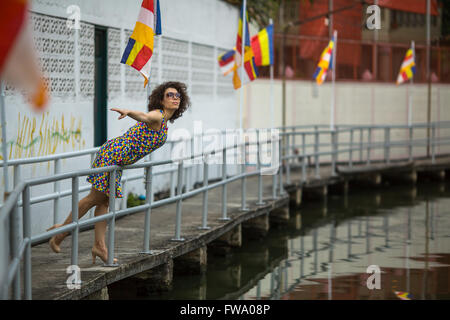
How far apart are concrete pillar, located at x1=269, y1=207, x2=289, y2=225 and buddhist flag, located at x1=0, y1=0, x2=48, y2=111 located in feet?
39.4

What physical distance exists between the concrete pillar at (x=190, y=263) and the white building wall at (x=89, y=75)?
143 cm

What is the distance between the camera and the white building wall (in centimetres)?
970

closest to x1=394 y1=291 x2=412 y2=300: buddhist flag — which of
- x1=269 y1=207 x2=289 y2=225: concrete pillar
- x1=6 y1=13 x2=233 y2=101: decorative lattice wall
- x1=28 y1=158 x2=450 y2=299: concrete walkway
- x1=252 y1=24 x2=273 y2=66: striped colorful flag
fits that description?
x1=28 y1=158 x2=450 y2=299: concrete walkway

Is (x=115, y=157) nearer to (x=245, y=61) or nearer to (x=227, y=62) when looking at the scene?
(x=245, y=61)

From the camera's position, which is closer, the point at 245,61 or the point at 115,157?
the point at 115,157

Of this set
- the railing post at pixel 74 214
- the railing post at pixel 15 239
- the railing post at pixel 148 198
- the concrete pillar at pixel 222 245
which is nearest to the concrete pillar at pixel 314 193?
the concrete pillar at pixel 222 245

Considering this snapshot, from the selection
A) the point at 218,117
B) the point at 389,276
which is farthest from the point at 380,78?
the point at 389,276

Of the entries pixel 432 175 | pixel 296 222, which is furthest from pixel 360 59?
pixel 296 222

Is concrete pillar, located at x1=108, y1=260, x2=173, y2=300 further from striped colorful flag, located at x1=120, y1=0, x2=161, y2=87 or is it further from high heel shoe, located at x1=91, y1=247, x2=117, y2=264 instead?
striped colorful flag, located at x1=120, y1=0, x2=161, y2=87

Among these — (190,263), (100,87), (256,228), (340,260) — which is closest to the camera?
(190,263)

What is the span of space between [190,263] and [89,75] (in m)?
2.81

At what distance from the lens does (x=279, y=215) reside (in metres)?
15.3

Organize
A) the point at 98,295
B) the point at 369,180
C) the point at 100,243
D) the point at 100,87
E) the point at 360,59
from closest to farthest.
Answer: the point at 98,295, the point at 100,243, the point at 100,87, the point at 369,180, the point at 360,59

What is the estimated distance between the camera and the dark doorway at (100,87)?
12.0m
